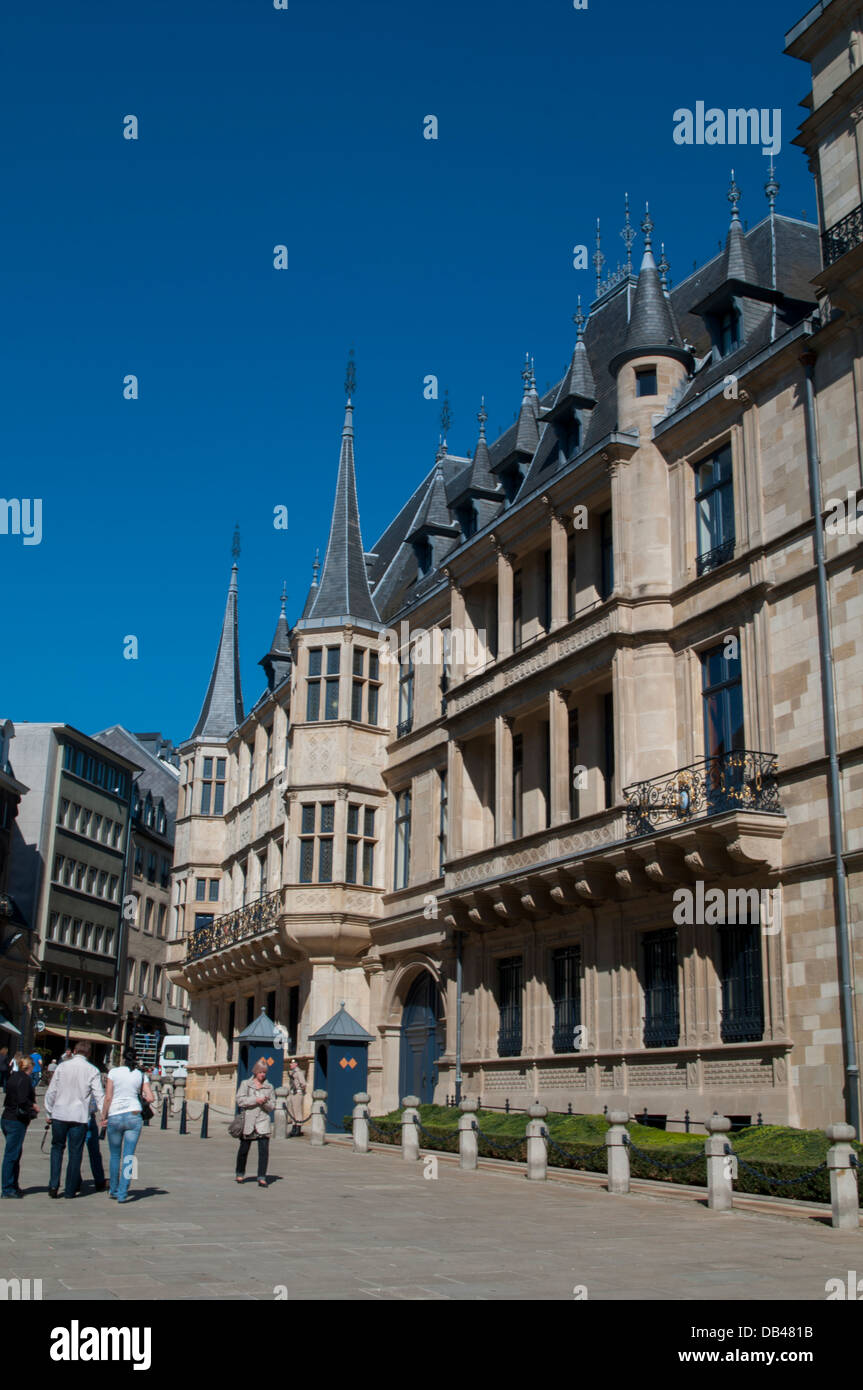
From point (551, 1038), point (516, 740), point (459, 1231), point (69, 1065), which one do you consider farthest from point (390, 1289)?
point (516, 740)

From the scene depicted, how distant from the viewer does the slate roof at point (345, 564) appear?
37750mm

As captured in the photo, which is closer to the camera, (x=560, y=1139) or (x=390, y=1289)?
(x=390, y=1289)

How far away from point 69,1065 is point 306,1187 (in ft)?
14.0

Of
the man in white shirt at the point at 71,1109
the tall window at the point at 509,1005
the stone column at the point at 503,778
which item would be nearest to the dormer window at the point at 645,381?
the stone column at the point at 503,778

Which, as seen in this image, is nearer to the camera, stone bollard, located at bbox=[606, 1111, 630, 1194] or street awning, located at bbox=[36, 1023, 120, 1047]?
stone bollard, located at bbox=[606, 1111, 630, 1194]

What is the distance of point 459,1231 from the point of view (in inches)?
521

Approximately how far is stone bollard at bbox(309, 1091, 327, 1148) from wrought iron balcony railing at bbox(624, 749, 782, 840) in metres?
9.20

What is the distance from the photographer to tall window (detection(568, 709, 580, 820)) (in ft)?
90.5

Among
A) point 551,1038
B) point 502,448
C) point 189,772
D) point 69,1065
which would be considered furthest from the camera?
point 189,772

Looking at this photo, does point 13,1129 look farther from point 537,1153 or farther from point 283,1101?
point 283,1101

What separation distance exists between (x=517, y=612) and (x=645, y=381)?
646 cm

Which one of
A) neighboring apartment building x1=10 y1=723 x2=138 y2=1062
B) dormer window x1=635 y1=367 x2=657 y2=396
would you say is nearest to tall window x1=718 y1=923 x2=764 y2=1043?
dormer window x1=635 y1=367 x2=657 y2=396

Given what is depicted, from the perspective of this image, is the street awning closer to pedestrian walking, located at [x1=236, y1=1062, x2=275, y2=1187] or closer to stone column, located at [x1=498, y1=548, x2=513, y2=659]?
stone column, located at [x1=498, y1=548, x2=513, y2=659]
